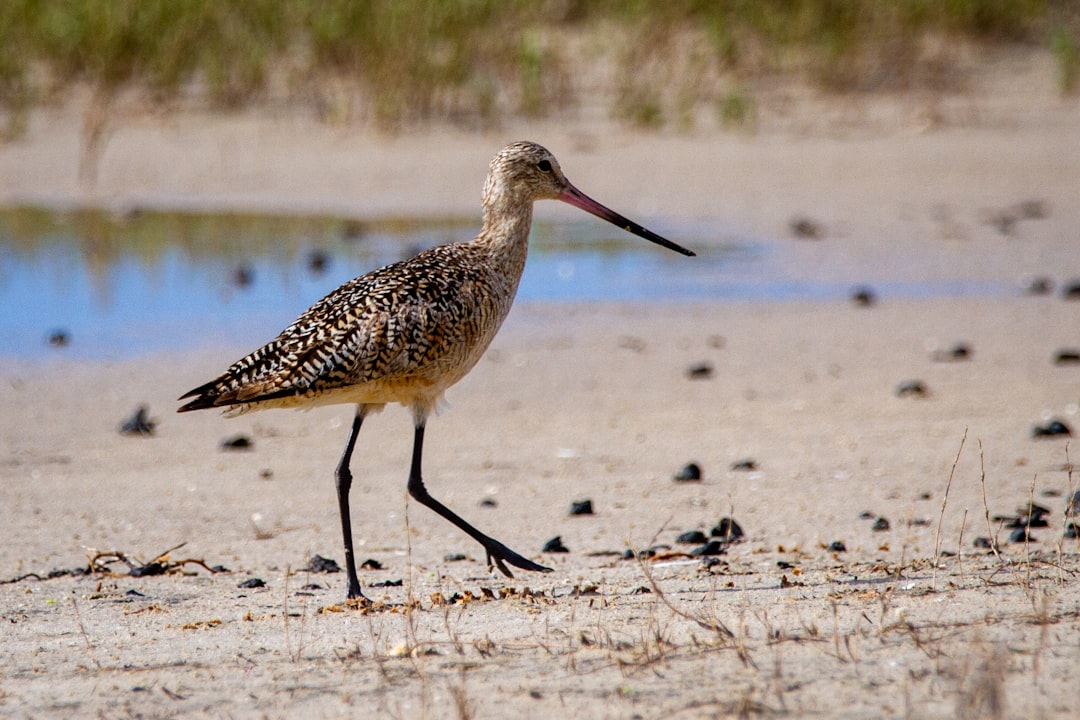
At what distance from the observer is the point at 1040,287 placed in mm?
10594

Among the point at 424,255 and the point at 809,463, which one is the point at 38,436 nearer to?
the point at 424,255

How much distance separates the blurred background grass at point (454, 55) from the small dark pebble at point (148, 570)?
10621mm

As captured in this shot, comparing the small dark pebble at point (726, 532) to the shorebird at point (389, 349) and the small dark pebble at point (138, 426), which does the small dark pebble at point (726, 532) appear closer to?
the shorebird at point (389, 349)

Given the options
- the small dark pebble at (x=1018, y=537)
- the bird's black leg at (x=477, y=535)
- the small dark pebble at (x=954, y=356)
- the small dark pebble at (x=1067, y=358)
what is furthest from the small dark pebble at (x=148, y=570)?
the small dark pebble at (x=1067, y=358)

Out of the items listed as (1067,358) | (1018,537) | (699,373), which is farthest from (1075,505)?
(699,373)

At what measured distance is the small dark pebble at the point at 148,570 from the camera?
563cm

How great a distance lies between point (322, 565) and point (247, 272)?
5953 millimetres

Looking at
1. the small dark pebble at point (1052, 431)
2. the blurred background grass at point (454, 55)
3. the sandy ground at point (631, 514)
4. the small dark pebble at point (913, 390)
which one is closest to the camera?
the sandy ground at point (631, 514)

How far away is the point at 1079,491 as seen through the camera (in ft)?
20.1

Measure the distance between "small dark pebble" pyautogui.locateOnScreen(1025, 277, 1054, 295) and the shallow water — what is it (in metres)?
0.26

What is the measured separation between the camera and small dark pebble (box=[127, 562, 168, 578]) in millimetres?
5633

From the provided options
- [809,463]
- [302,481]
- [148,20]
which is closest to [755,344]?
[809,463]

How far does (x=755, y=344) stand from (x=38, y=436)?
4132mm

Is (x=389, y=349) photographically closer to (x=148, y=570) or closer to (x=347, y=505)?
(x=347, y=505)
